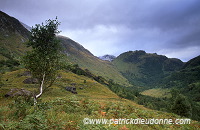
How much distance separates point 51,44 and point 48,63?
75.5ft

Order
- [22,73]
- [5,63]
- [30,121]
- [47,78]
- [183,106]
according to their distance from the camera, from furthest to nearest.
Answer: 1. [5,63]
2. [22,73]
3. [183,106]
4. [47,78]
5. [30,121]

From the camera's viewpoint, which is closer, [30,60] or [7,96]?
[30,60]

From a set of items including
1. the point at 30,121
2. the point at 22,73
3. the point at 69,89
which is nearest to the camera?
the point at 30,121

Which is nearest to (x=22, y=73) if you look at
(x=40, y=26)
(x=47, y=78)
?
(x=40, y=26)

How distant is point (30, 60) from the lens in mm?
12750

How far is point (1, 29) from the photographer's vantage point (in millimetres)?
189125

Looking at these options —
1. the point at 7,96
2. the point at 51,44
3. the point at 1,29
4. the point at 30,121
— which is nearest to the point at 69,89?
the point at 51,44

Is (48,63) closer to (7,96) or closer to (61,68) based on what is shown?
(61,68)

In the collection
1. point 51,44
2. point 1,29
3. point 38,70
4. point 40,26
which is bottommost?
point 38,70

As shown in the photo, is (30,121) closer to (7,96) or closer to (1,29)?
(7,96)

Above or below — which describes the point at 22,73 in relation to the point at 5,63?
below

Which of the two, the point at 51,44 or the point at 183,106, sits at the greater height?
the point at 51,44

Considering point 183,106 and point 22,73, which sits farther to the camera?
point 22,73

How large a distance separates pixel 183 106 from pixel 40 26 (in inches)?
2267
